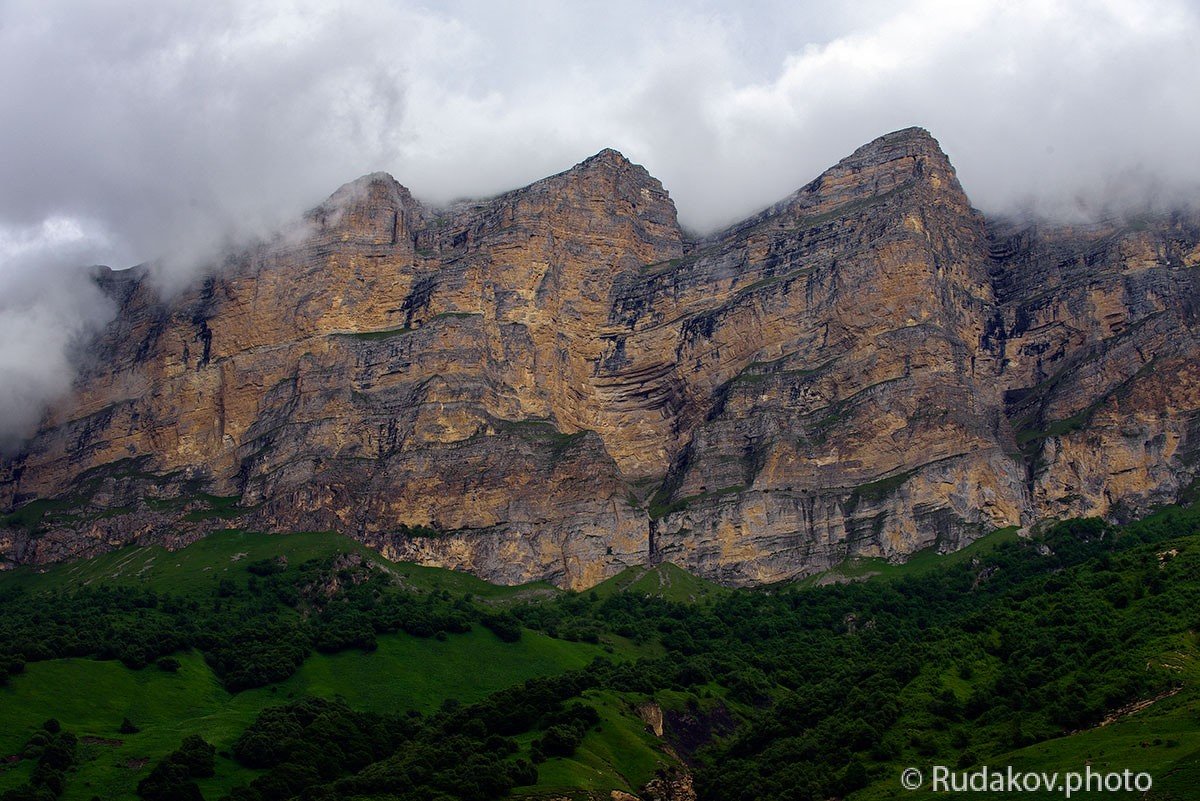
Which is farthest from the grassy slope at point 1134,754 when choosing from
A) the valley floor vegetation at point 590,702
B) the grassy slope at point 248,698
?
the grassy slope at point 248,698

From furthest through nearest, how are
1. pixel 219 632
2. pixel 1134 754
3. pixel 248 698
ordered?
pixel 219 632, pixel 248 698, pixel 1134 754

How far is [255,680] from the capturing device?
16038cm

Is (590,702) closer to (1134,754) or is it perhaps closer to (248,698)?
(248,698)

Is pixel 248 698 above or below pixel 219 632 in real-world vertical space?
below

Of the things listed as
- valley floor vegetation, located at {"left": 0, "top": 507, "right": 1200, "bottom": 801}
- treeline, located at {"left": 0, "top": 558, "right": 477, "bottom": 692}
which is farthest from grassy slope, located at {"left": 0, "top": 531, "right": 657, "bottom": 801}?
treeline, located at {"left": 0, "top": 558, "right": 477, "bottom": 692}

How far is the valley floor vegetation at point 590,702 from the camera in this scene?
10369 cm

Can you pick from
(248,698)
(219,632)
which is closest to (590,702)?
(248,698)

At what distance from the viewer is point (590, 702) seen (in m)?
137

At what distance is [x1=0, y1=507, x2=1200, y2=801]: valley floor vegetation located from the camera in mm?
103688

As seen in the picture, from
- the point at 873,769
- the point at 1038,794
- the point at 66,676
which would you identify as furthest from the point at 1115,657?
the point at 66,676

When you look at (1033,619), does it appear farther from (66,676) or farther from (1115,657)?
(66,676)

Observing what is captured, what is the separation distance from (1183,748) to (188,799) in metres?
80.6

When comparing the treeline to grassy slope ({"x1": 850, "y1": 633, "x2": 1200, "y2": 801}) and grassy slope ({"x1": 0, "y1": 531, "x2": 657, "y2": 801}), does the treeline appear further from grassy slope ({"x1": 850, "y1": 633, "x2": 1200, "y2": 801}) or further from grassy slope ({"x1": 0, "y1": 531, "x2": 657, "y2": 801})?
grassy slope ({"x1": 850, "y1": 633, "x2": 1200, "y2": 801})

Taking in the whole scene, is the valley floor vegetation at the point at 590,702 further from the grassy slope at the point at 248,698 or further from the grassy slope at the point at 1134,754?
the grassy slope at the point at 248,698
